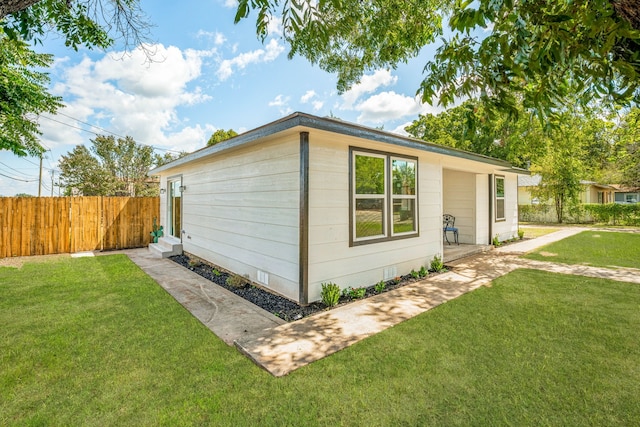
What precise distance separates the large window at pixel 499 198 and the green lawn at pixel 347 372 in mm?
5779

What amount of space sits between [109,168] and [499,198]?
21481mm

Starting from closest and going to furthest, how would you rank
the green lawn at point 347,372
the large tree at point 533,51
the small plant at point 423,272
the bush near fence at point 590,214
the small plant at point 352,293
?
the large tree at point 533,51 → the green lawn at point 347,372 → the small plant at point 352,293 → the small plant at point 423,272 → the bush near fence at point 590,214

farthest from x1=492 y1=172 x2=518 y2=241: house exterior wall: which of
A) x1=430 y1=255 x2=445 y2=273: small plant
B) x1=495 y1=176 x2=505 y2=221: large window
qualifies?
x1=430 y1=255 x2=445 y2=273: small plant

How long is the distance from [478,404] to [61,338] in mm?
4084

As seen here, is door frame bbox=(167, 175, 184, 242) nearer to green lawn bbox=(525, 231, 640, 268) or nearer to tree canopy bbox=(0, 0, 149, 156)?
tree canopy bbox=(0, 0, 149, 156)

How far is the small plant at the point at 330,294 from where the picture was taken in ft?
13.4

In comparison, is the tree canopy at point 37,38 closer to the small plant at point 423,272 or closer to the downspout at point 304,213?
the downspout at point 304,213

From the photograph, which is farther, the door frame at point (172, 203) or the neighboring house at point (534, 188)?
the neighboring house at point (534, 188)

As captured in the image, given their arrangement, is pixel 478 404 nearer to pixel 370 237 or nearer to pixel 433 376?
pixel 433 376

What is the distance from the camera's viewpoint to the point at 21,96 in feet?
20.0

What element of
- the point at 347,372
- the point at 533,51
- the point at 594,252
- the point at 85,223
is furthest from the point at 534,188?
the point at 85,223

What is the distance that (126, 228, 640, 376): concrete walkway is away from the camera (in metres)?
2.88

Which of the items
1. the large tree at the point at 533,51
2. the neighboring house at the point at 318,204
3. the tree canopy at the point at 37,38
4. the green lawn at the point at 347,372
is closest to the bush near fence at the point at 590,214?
the neighboring house at the point at 318,204

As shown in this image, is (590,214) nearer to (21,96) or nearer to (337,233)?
(337,233)
